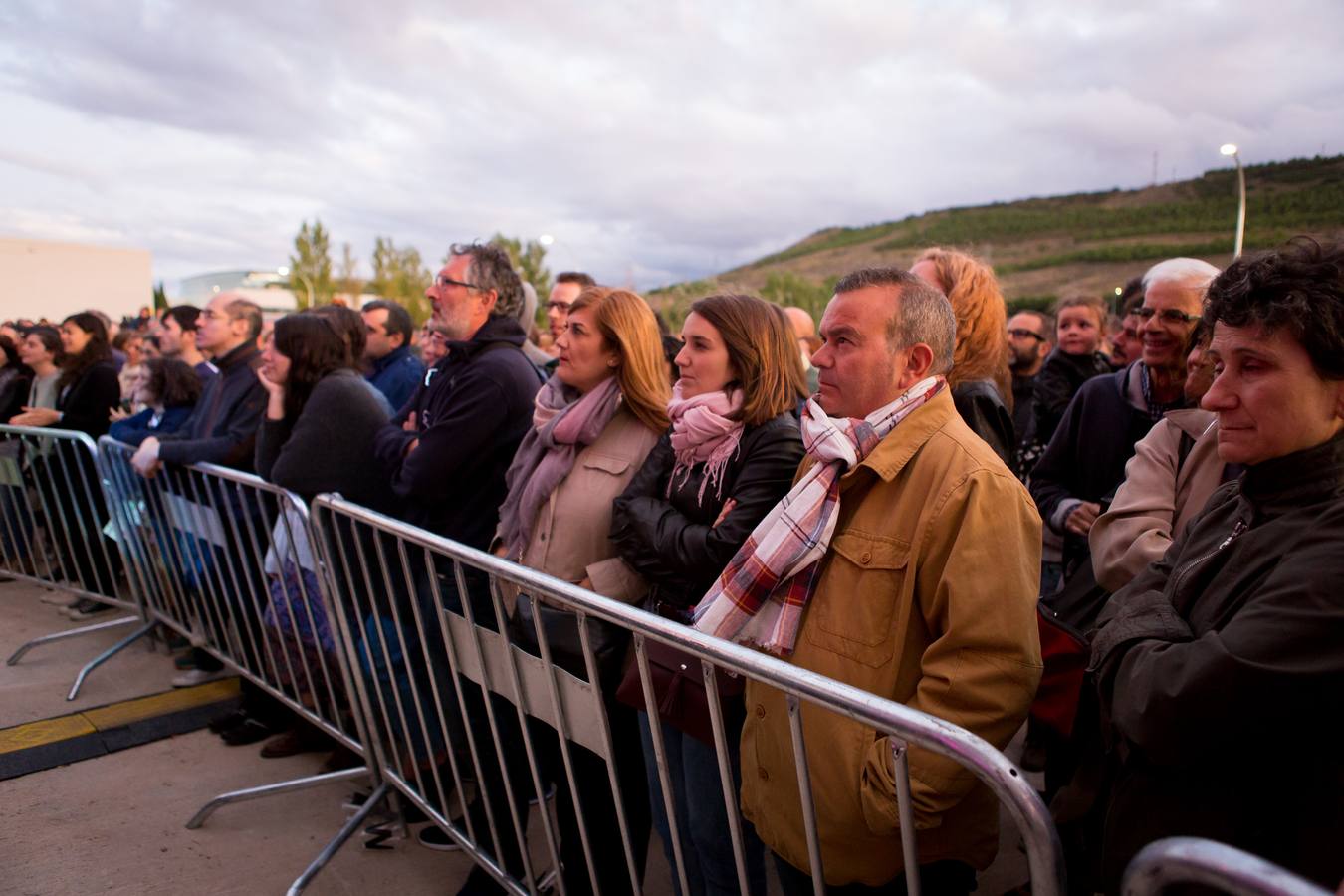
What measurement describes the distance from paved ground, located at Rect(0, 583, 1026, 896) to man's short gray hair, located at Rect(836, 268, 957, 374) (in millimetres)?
2136

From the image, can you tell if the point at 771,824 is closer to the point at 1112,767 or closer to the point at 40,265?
the point at 1112,767

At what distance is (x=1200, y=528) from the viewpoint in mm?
1779

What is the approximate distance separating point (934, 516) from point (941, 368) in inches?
20.1

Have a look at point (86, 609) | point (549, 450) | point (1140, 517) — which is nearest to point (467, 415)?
point (549, 450)

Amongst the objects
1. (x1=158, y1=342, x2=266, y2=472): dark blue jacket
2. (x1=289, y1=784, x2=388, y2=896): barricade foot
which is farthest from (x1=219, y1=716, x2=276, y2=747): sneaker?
(x1=158, y1=342, x2=266, y2=472): dark blue jacket

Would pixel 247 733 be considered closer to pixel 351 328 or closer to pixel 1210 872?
pixel 351 328

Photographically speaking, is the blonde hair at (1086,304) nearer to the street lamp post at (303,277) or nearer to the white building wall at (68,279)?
the white building wall at (68,279)

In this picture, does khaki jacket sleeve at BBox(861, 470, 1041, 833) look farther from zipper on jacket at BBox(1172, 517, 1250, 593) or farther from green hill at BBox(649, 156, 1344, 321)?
green hill at BBox(649, 156, 1344, 321)

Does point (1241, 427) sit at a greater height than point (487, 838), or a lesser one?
greater

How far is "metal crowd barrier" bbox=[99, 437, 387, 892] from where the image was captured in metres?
3.62

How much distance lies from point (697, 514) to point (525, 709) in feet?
2.52

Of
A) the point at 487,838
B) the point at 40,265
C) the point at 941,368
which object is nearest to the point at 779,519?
the point at 941,368

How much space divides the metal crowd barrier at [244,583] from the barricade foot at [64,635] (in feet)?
1.35

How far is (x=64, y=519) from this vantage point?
228 inches
